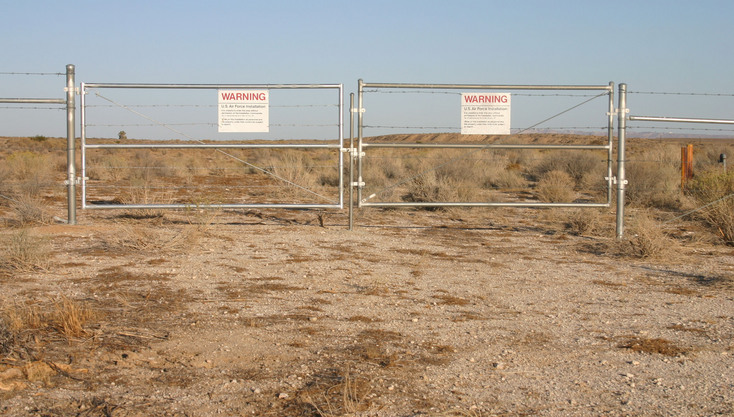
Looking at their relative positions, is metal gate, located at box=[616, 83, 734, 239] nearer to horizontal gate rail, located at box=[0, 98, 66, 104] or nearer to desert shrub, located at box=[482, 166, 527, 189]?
horizontal gate rail, located at box=[0, 98, 66, 104]

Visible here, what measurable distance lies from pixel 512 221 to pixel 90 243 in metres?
6.79

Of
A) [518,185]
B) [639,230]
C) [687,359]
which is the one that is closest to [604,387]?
[687,359]

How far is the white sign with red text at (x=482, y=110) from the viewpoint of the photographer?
10.1 meters

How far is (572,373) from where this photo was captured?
4281 millimetres

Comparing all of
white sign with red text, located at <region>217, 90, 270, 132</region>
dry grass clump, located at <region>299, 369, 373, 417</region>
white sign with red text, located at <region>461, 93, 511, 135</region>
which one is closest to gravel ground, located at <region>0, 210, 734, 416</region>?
dry grass clump, located at <region>299, 369, 373, 417</region>

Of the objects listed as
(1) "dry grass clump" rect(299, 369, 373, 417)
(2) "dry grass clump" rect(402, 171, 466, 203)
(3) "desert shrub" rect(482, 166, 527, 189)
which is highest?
(3) "desert shrub" rect(482, 166, 527, 189)

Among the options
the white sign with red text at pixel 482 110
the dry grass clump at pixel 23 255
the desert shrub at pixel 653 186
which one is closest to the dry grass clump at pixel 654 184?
the desert shrub at pixel 653 186

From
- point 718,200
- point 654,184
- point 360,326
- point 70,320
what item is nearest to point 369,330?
point 360,326

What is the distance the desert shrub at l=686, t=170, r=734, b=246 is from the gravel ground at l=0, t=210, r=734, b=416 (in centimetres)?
40

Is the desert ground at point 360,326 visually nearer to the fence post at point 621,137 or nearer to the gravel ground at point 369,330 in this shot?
the gravel ground at point 369,330

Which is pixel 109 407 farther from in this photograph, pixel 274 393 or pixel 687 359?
pixel 687 359

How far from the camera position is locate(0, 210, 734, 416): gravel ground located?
381 cm

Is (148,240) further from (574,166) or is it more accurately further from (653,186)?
(574,166)

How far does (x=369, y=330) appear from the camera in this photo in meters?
5.14
